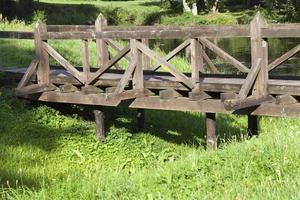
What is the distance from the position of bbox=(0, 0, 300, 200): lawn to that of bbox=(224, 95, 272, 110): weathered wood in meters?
0.58

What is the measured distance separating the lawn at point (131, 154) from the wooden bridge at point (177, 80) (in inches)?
22.1

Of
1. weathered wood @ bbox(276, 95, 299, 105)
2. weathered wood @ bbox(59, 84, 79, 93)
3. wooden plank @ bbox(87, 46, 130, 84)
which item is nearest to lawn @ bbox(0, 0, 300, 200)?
weathered wood @ bbox(276, 95, 299, 105)

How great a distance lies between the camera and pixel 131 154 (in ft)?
38.4

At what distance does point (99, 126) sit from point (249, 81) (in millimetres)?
3856

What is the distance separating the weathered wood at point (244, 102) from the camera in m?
9.41

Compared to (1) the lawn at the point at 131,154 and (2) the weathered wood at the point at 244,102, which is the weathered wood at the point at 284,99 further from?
(1) the lawn at the point at 131,154

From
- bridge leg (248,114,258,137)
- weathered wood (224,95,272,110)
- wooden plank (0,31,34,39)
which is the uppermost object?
wooden plank (0,31,34,39)

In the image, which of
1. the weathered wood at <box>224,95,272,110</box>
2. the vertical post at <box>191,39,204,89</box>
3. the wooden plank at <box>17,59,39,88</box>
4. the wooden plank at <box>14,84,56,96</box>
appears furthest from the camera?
the wooden plank at <box>17,59,39,88</box>

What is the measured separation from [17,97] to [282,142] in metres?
7.29

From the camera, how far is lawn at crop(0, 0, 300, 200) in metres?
6.42

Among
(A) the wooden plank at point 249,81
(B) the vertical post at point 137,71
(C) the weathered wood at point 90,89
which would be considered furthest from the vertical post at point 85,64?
(A) the wooden plank at point 249,81

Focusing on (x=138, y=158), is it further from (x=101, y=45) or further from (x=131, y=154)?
(x=101, y=45)

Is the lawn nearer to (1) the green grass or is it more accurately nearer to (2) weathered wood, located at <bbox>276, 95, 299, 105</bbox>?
(1) the green grass

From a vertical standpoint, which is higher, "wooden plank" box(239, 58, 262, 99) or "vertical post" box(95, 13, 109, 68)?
"vertical post" box(95, 13, 109, 68)
